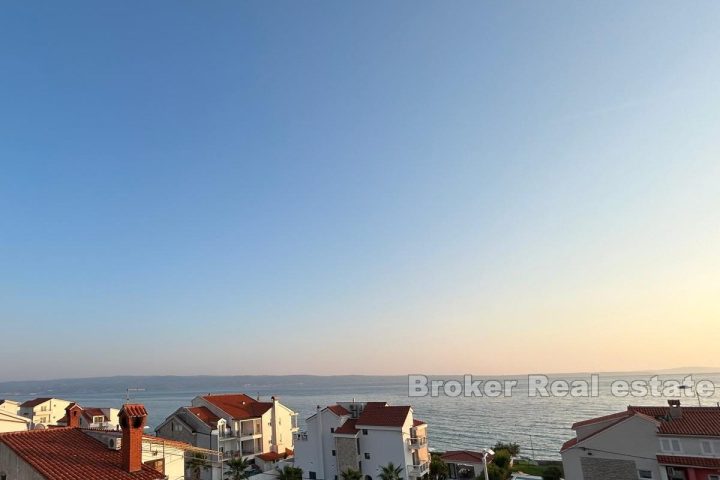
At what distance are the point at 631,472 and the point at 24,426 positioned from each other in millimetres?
51598

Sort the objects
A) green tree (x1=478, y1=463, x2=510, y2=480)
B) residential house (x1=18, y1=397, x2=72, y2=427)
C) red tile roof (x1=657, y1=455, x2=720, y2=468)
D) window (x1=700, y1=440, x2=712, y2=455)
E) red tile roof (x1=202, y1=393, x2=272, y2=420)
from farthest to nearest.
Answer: residential house (x1=18, y1=397, x2=72, y2=427), red tile roof (x1=202, y1=393, x2=272, y2=420), green tree (x1=478, y1=463, x2=510, y2=480), window (x1=700, y1=440, x2=712, y2=455), red tile roof (x1=657, y1=455, x2=720, y2=468)

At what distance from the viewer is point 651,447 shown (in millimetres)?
37688

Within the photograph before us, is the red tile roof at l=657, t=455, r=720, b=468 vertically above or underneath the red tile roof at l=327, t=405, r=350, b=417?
underneath

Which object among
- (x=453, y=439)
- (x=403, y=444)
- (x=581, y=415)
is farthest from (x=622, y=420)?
(x=581, y=415)

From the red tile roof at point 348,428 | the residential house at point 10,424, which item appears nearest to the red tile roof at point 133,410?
the residential house at point 10,424

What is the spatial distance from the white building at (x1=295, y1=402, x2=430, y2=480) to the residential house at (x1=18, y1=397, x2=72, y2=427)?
168ft

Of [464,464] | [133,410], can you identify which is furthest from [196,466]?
[464,464]

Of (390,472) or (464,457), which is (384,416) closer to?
(390,472)

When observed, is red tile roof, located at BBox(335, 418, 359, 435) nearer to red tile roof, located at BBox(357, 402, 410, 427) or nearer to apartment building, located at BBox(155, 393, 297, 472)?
red tile roof, located at BBox(357, 402, 410, 427)

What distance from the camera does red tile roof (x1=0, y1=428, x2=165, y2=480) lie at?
20.3 metres

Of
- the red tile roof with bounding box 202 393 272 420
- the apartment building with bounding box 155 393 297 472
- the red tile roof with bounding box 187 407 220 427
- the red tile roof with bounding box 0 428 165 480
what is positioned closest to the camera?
the red tile roof with bounding box 0 428 165 480

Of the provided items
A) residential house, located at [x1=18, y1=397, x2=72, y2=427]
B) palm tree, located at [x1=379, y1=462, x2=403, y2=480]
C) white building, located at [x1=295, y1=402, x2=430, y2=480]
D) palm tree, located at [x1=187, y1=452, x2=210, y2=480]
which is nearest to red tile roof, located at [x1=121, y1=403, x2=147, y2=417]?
palm tree, located at [x1=187, y1=452, x2=210, y2=480]

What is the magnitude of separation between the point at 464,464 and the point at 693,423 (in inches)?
1207

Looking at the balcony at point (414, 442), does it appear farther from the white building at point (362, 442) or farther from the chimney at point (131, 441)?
the chimney at point (131, 441)
